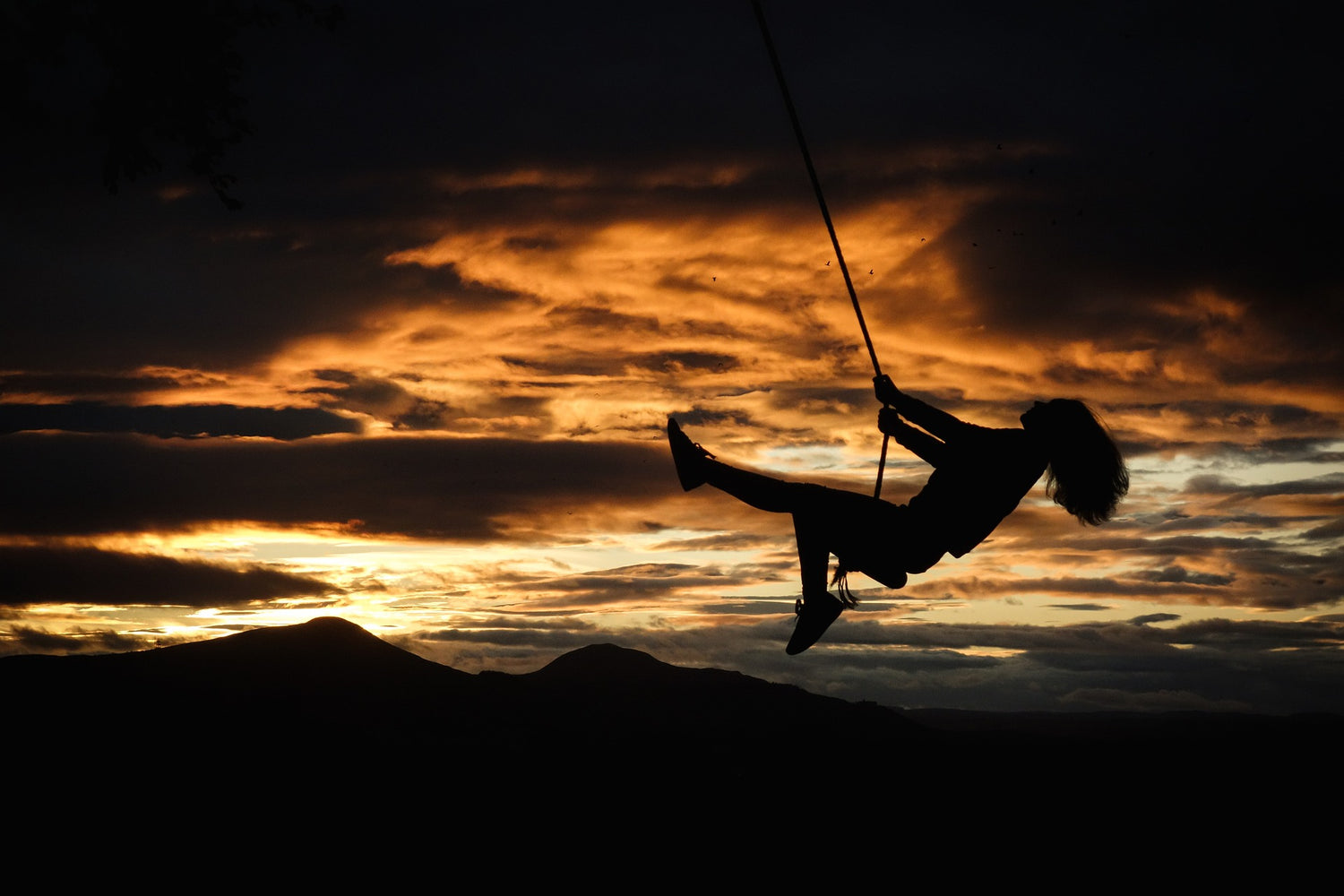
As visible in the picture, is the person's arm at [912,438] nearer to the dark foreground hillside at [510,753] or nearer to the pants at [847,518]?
the pants at [847,518]

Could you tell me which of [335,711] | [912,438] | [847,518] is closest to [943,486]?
[912,438]

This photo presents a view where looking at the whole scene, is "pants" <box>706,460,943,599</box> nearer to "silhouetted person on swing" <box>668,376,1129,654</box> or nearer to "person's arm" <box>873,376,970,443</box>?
"silhouetted person on swing" <box>668,376,1129,654</box>

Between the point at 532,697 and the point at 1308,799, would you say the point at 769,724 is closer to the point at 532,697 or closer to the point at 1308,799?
the point at 532,697

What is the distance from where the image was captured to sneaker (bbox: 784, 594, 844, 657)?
7.32 metres

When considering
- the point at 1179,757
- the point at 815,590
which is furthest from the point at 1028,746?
the point at 815,590

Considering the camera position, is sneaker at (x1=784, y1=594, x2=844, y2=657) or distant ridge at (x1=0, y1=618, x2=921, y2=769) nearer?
sneaker at (x1=784, y1=594, x2=844, y2=657)

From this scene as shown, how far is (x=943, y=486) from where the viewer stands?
6.68m

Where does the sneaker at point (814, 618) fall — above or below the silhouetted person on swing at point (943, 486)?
below

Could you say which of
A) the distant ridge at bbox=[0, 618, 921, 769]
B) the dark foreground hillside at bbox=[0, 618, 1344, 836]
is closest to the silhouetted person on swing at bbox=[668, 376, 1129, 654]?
the dark foreground hillside at bbox=[0, 618, 1344, 836]

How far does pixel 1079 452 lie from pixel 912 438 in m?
1.02

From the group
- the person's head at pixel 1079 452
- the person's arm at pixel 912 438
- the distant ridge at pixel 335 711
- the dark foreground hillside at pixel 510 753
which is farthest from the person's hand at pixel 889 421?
the distant ridge at pixel 335 711

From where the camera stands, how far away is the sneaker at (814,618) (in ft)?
24.0

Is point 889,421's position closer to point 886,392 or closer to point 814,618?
point 886,392

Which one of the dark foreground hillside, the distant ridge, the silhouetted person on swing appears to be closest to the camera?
the silhouetted person on swing
